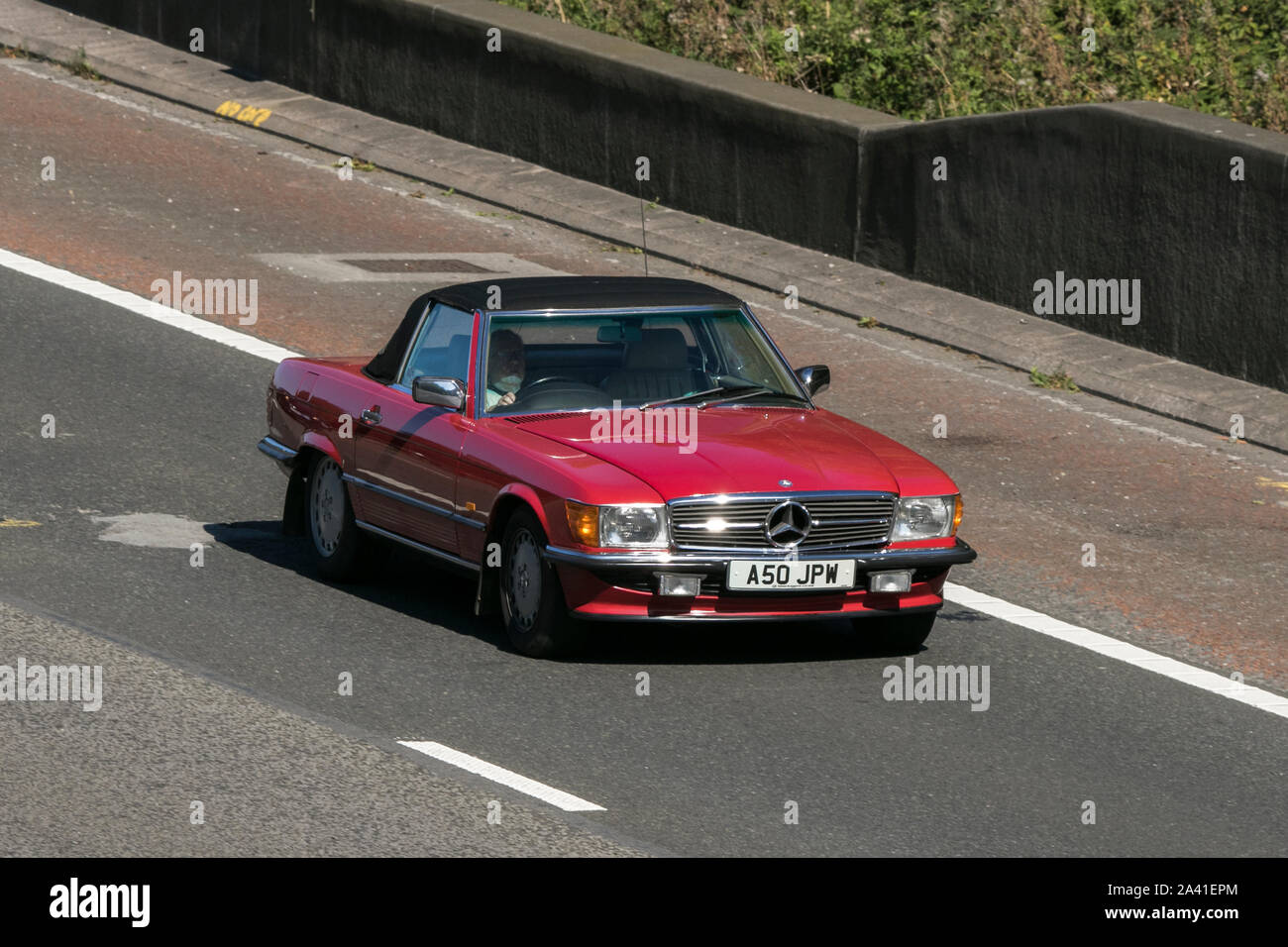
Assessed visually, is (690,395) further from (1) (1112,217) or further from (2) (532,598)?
(1) (1112,217)

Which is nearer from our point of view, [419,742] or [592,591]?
[419,742]

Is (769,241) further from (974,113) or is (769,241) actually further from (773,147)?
(974,113)

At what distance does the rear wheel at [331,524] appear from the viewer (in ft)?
35.3

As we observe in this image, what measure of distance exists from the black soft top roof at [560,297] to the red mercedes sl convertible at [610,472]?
16 mm

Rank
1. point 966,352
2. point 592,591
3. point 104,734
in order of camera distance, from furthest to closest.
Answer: point 966,352
point 592,591
point 104,734

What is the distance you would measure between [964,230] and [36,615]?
989 centimetres

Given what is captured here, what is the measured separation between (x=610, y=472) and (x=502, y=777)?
181 cm

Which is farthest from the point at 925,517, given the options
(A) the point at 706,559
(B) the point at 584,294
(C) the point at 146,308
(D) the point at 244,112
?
(D) the point at 244,112

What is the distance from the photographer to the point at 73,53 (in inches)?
942

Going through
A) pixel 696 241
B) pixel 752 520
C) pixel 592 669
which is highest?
pixel 752 520

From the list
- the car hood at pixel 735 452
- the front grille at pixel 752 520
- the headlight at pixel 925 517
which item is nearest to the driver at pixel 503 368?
the car hood at pixel 735 452

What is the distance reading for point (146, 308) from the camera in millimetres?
16344

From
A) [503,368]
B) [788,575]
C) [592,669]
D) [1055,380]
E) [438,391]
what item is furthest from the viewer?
[1055,380]
